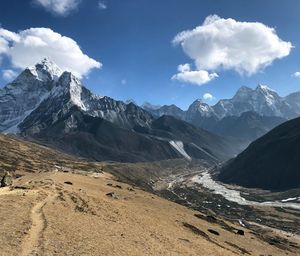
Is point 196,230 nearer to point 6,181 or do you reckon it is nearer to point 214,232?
point 214,232

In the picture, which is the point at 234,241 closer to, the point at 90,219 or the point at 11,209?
the point at 90,219

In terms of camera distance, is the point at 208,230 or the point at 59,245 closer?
the point at 59,245

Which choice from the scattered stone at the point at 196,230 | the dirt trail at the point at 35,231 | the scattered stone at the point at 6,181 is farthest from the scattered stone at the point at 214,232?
the scattered stone at the point at 6,181

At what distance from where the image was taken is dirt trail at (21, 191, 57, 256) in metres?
39.3

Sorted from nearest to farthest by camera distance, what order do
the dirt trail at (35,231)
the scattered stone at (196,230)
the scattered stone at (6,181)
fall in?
1. the dirt trail at (35,231)
2. the scattered stone at (196,230)
3. the scattered stone at (6,181)

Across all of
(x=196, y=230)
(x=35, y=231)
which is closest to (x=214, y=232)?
(x=196, y=230)

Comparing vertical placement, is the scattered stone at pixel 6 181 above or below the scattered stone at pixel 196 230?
above

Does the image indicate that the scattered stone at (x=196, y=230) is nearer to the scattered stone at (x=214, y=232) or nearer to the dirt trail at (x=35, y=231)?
the scattered stone at (x=214, y=232)

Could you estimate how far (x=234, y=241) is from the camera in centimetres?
8162

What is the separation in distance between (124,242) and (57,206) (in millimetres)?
18111

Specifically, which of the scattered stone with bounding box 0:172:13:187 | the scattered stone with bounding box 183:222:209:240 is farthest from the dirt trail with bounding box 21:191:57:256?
the scattered stone with bounding box 183:222:209:240

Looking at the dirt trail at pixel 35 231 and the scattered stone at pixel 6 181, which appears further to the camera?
the scattered stone at pixel 6 181

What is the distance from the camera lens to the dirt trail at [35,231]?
3929 cm

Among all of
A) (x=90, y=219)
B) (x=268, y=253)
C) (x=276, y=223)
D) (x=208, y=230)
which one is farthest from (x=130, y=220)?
(x=276, y=223)
